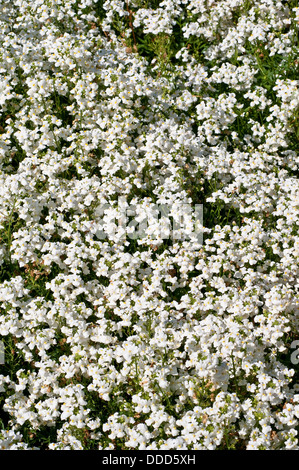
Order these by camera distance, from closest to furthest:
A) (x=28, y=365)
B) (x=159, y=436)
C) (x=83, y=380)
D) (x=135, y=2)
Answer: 1. (x=159, y=436)
2. (x=83, y=380)
3. (x=28, y=365)
4. (x=135, y=2)

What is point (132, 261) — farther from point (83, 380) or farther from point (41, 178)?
point (41, 178)

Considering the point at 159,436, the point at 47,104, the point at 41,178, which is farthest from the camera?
the point at 47,104

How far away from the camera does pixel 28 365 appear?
565 cm

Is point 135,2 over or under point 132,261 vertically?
over

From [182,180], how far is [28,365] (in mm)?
2481

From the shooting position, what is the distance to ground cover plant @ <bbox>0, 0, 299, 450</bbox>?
4.96 m

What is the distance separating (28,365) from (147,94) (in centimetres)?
348

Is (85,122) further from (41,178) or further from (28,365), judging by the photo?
(28,365)

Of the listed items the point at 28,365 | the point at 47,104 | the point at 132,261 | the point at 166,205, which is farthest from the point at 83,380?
the point at 47,104

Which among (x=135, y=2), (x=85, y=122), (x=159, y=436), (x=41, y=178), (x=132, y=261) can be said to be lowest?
(x=159, y=436)

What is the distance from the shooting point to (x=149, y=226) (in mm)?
6059

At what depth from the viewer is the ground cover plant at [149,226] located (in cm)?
496

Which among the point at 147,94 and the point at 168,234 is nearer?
the point at 168,234

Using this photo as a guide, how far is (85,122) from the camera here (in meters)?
7.06
